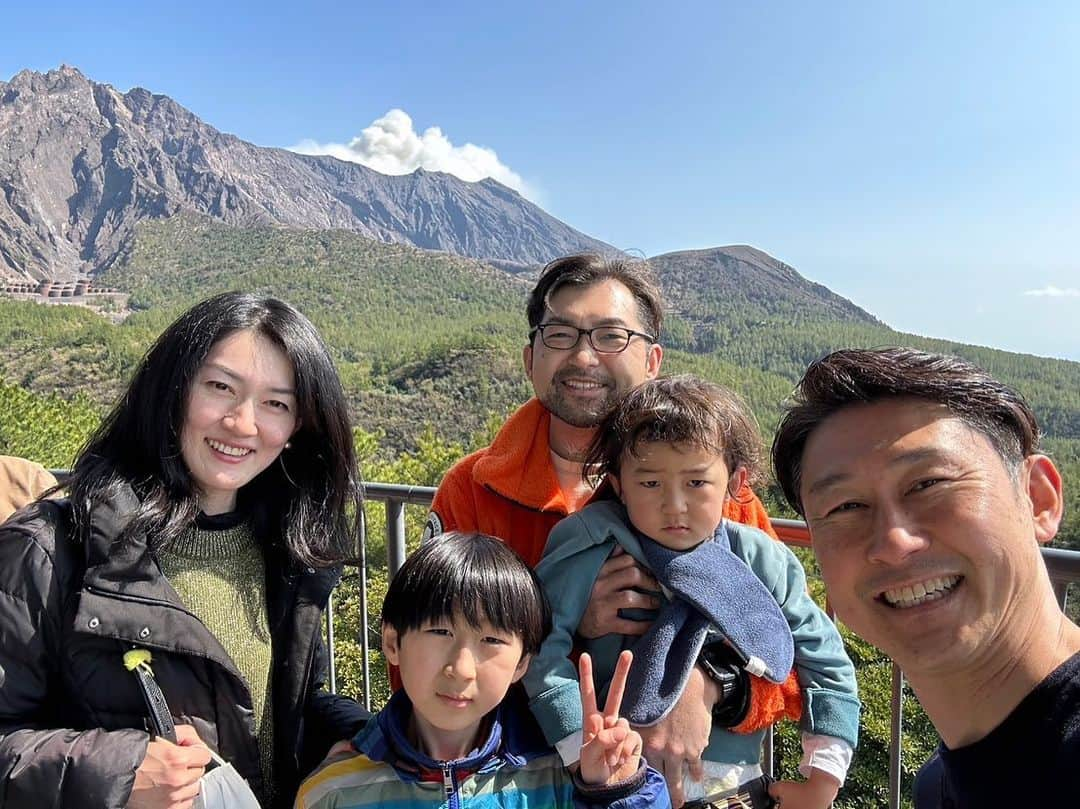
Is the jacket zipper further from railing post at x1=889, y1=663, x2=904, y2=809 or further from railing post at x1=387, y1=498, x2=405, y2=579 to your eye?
railing post at x1=889, y1=663, x2=904, y2=809

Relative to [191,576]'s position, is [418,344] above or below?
above

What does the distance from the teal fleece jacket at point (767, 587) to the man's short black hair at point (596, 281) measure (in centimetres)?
72

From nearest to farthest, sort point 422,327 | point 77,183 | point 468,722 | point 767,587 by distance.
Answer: point 468,722, point 767,587, point 422,327, point 77,183

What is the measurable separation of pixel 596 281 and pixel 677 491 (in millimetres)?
810

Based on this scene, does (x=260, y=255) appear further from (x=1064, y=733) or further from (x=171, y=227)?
(x=1064, y=733)

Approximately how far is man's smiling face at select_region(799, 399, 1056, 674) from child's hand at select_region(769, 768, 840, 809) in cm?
62

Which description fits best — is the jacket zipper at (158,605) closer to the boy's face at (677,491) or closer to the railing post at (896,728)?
the boy's face at (677,491)

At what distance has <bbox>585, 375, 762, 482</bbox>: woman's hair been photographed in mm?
1761

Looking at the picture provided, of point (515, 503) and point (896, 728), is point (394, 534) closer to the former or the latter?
point (515, 503)

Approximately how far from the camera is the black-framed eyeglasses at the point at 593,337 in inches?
87.0

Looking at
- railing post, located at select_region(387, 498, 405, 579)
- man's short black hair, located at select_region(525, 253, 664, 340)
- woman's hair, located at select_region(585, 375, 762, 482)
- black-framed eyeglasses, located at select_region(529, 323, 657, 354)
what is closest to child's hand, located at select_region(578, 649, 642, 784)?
woman's hair, located at select_region(585, 375, 762, 482)

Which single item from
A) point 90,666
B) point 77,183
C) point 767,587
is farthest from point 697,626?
point 77,183

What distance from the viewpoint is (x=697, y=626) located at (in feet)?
5.72

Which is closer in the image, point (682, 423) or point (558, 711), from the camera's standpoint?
point (558, 711)
